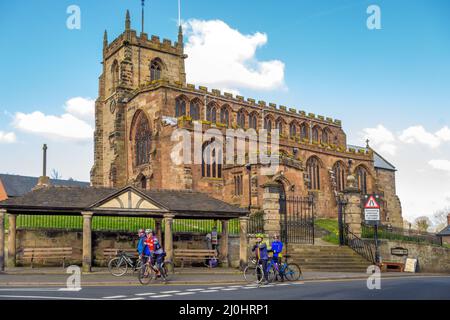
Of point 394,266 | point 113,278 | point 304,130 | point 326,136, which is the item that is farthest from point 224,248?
point 326,136

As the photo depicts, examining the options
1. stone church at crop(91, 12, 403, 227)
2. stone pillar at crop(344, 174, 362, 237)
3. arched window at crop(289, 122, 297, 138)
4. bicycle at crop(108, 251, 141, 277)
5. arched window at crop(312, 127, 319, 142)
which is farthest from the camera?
arched window at crop(312, 127, 319, 142)

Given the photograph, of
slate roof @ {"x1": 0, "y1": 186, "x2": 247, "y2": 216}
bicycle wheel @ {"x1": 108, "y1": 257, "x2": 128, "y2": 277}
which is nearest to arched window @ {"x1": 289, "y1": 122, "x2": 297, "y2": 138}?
slate roof @ {"x1": 0, "y1": 186, "x2": 247, "y2": 216}

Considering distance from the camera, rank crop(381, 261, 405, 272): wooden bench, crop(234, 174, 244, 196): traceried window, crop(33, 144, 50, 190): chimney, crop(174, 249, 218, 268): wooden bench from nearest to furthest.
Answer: crop(174, 249, 218, 268): wooden bench < crop(381, 261, 405, 272): wooden bench < crop(33, 144, 50, 190): chimney < crop(234, 174, 244, 196): traceried window

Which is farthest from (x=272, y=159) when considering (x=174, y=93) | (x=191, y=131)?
(x=174, y=93)

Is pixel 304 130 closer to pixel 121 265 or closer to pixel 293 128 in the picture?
pixel 293 128

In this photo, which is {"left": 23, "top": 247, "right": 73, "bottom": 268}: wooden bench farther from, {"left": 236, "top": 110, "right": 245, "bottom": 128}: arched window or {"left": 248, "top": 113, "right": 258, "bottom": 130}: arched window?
{"left": 248, "top": 113, "right": 258, "bottom": 130}: arched window

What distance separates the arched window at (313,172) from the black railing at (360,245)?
23203mm

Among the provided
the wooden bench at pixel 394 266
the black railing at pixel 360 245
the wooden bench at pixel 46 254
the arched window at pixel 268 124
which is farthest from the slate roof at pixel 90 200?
the arched window at pixel 268 124

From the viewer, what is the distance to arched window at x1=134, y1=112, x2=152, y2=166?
45.3 metres

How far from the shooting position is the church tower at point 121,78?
4825cm

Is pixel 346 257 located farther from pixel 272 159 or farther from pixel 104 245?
pixel 272 159

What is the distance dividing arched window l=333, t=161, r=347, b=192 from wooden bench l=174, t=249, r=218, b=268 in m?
30.9

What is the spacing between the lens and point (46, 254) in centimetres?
2109

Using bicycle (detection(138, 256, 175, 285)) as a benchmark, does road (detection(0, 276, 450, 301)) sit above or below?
below
